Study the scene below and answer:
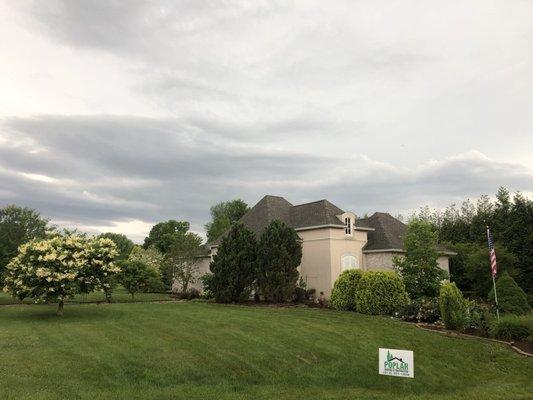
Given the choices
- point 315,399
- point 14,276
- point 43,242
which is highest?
point 43,242

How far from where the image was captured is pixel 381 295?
70.7 ft

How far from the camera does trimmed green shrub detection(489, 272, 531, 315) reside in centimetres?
2188

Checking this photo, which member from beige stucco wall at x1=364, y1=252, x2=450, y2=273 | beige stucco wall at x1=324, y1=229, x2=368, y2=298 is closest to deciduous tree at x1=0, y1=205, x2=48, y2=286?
beige stucco wall at x1=324, y1=229, x2=368, y2=298

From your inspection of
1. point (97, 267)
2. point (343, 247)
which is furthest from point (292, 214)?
point (97, 267)

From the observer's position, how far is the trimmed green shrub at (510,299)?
71.8ft

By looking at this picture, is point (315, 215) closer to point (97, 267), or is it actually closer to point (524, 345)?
point (97, 267)

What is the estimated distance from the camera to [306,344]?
14.0 meters

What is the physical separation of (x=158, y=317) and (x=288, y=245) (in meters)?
10.1

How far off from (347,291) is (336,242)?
230 inches

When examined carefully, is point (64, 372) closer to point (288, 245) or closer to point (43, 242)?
point (43, 242)

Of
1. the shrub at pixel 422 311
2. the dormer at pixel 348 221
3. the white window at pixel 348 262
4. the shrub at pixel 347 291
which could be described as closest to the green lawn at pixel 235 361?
the shrub at pixel 422 311

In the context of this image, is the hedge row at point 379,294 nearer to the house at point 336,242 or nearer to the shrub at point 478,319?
the shrub at point 478,319

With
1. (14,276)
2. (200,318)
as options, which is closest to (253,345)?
(200,318)

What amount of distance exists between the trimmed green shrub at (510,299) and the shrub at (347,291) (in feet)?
24.2
